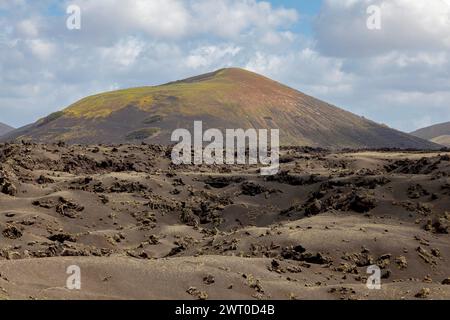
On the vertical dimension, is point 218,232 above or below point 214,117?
below

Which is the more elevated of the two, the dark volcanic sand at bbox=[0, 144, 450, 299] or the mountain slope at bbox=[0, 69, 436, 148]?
the mountain slope at bbox=[0, 69, 436, 148]

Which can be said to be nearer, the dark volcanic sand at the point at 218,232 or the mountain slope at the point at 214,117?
the dark volcanic sand at the point at 218,232

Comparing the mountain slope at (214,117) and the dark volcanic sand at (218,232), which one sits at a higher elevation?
the mountain slope at (214,117)

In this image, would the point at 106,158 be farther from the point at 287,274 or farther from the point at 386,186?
the point at 287,274

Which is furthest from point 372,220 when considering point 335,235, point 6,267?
point 6,267
